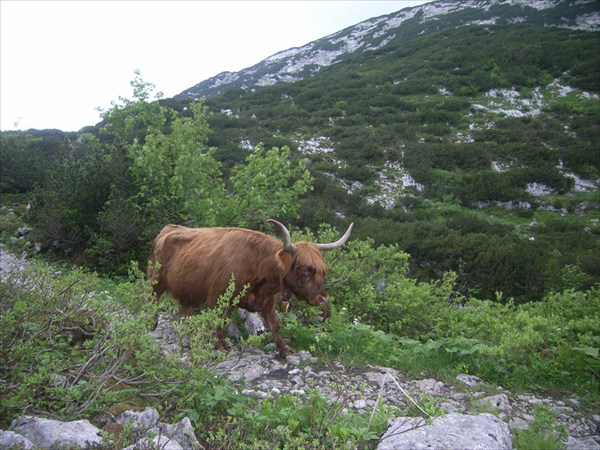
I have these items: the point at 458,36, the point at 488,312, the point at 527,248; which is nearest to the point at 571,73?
the point at 458,36

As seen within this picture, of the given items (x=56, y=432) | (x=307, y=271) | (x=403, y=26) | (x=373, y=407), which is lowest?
(x=373, y=407)

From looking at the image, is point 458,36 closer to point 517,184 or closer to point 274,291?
point 517,184

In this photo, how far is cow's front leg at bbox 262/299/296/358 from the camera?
193 inches

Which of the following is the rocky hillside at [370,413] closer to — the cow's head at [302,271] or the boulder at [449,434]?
the boulder at [449,434]

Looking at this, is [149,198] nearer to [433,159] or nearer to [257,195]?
[257,195]

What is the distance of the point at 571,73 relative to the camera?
27.6 meters

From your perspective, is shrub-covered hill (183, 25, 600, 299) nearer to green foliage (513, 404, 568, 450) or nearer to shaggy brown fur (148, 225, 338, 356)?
shaggy brown fur (148, 225, 338, 356)

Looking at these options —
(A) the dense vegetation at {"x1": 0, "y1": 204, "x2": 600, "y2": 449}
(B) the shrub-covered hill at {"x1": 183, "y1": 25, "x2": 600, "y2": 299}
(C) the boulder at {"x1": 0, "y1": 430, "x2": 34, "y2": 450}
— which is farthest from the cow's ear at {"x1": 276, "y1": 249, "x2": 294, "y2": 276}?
(B) the shrub-covered hill at {"x1": 183, "y1": 25, "x2": 600, "y2": 299}

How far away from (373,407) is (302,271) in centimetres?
178

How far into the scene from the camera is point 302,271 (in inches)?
194

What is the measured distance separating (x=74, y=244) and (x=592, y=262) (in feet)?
41.4

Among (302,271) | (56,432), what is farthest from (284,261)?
(56,432)

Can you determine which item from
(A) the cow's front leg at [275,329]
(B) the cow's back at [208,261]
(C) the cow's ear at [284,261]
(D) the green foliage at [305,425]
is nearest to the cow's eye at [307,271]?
(C) the cow's ear at [284,261]

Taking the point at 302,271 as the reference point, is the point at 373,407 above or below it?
below
